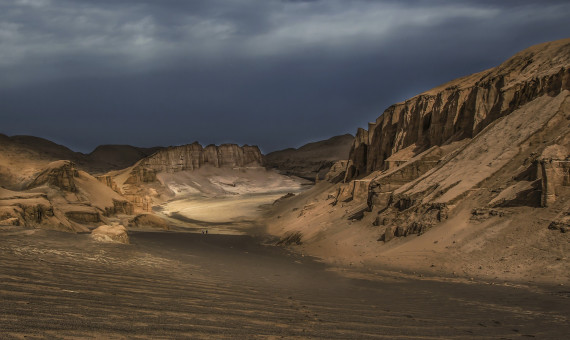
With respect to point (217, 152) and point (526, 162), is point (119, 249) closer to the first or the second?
point (526, 162)

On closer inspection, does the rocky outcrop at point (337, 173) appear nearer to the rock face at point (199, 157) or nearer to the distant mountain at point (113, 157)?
the rock face at point (199, 157)

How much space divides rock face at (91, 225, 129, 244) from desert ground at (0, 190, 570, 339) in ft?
8.99

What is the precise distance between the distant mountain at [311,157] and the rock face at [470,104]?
81.1 meters

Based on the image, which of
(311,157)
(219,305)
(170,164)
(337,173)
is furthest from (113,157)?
(219,305)

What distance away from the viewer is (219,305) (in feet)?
25.9

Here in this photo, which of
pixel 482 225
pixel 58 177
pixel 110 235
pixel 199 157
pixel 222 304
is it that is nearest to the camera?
pixel 222 304

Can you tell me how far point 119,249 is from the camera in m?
16.1

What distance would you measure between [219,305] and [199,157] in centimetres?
11054

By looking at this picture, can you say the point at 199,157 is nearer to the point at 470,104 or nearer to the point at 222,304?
the point at 470,104

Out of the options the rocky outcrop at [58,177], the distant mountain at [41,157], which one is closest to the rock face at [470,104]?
the rocky outcrop at [58,177]

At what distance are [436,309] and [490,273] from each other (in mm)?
7257

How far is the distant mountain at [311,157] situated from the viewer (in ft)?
454

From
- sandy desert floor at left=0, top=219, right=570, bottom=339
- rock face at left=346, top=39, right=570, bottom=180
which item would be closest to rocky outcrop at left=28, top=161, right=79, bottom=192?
rock face at left=346, top=39, right=570, bottom=180

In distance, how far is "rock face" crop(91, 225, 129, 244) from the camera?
17962mm
